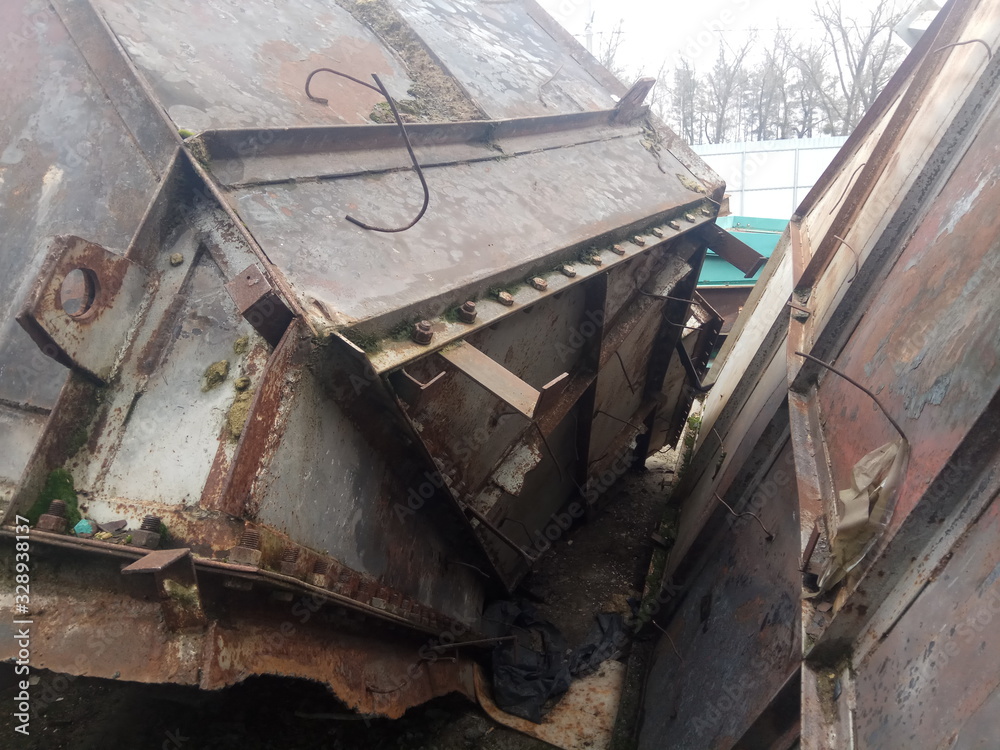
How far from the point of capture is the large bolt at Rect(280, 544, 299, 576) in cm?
152

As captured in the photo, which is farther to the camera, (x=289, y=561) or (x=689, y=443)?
(x=689, y=443)

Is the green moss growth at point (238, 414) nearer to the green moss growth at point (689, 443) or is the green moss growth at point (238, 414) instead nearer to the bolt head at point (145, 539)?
the bolt head at point (145, 539)

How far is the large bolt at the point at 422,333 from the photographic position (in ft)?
5.93

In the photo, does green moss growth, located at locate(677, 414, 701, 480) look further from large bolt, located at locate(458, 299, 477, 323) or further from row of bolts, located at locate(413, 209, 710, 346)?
large bolt, located at locate(458, 299, 477, 323)

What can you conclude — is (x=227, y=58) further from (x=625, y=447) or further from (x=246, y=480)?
(x=625, y=447)

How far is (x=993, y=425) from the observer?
3.30 ft

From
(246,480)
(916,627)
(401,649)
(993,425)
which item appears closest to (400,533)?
(401,649)

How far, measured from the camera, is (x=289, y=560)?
154cm

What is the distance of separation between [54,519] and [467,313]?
4.28ft

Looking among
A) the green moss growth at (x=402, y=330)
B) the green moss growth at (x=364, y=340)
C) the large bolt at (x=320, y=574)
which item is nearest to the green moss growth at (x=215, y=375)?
the green moss growth at (x=364, y=340)

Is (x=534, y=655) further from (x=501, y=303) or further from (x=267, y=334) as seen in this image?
(x=267, y=334)

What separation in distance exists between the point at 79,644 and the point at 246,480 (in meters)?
0.51

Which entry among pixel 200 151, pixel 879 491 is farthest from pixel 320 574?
pixel 879 491

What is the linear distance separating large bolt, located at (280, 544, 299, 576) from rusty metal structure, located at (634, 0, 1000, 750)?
125 cm
